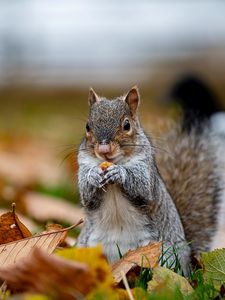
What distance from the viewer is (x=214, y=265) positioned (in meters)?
2.27

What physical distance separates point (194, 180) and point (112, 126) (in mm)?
776

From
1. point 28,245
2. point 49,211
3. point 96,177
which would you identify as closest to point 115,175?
point 96,177

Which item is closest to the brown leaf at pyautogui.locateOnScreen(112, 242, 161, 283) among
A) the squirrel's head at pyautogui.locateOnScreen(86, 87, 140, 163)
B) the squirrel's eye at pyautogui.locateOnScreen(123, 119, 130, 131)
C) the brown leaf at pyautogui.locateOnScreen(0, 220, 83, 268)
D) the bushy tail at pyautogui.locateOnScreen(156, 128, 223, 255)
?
the brown leaf at pyautogui.locateOnScreen(0, 220, 83, 268)

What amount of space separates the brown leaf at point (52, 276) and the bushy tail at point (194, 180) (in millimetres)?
1330

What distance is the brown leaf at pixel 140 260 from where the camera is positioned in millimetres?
2225

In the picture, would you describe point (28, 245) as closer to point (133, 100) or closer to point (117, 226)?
point (117, 226)

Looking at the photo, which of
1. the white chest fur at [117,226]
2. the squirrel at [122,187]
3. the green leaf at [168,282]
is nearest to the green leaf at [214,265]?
the green leaf at [168,282]

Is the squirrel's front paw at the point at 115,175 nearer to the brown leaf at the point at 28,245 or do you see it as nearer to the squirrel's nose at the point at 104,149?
the squirrel's nose at the point at 104,149

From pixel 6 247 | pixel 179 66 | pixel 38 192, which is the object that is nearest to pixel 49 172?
pixel 38 192

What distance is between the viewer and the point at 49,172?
5.27 meters

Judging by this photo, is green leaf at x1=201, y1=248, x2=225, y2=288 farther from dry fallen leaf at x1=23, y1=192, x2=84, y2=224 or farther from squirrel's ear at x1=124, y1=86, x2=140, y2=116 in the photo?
dry fallen leaf at x1=23, y1=192, x2=84, y2=224

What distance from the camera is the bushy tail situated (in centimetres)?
323

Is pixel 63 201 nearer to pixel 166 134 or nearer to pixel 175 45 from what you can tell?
pixel 166 134

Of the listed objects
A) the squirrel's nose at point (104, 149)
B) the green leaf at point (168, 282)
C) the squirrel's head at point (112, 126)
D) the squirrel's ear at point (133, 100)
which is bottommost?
the green leaf at point (168, 282)
